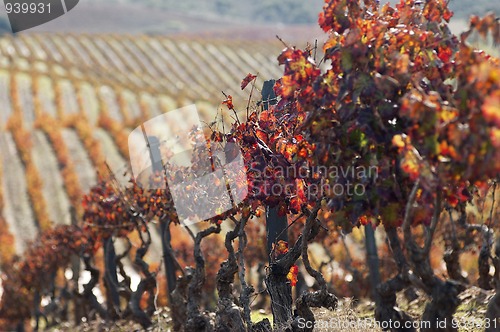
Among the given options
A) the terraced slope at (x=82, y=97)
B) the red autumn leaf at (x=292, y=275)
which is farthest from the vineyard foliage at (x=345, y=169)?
the terraced slope at (x=82, y=97)

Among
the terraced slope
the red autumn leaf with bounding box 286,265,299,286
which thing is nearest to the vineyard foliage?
the red autumn leaf with bounding box 286,265,299,286

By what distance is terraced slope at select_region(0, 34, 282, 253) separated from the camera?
43.9 meters

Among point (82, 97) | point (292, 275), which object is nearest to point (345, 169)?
point (292, 275)

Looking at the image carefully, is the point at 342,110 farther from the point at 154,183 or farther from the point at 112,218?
the point at 112,218

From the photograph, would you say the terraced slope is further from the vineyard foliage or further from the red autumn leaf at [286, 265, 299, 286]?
the red autumn leaf at [286, 265, 299, 286]

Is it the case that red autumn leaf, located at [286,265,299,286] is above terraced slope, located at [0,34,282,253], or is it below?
above

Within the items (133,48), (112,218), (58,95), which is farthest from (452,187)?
(133,48)

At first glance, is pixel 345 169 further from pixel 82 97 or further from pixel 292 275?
pixel 82 97

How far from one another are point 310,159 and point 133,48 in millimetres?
93557

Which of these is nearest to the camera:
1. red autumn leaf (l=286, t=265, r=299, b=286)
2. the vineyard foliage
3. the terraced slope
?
the vineyard foliage

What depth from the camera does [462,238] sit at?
17.8 metres

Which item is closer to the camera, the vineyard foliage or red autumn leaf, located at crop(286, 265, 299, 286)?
the vineyard foliage

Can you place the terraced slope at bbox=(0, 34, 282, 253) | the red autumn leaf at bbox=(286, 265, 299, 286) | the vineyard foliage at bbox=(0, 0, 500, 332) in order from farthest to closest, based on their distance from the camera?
the terraced slope at bbox=(0, 34, 282, 253)
the red autumn leaf at bbox=(286, 265, 299, 286)
the vineyard foliage at bbox=(0, 0, 500, 332)

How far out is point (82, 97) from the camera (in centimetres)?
6241
